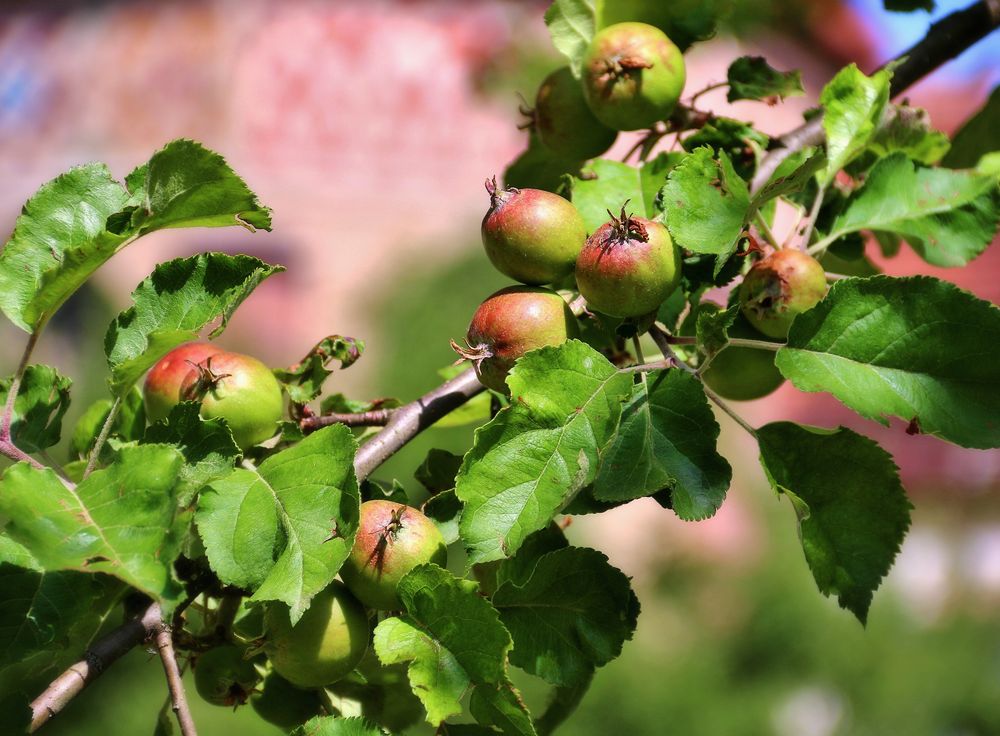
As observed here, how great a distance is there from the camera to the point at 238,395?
0.74m

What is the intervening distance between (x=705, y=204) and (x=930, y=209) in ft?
0.78

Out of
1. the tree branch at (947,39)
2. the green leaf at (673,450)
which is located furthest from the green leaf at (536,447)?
the tree branch at (947,39)

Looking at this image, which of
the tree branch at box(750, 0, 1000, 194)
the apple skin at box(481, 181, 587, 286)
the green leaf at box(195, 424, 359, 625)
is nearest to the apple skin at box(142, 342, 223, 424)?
the green leaf at box(195, 424, 359, 625)

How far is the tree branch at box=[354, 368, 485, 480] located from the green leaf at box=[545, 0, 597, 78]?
302 mm

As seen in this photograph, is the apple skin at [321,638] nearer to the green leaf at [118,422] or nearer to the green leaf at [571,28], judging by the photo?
the green leaf at [118,422]

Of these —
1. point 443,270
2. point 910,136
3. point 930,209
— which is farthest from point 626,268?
point 443,270

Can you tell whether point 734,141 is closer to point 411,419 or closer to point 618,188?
point 618,188

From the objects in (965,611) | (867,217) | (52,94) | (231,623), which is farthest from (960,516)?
(52,94)

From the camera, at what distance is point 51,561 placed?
1.78 ft

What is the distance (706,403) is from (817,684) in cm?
283

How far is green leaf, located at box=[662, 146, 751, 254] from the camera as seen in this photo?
71cm

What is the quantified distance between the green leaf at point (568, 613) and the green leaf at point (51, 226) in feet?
1.21

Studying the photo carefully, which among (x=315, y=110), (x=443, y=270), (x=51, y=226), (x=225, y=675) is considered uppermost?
(x=51, y=226)

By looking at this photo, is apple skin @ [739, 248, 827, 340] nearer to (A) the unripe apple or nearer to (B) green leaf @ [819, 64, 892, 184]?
(A) the unripe apple
